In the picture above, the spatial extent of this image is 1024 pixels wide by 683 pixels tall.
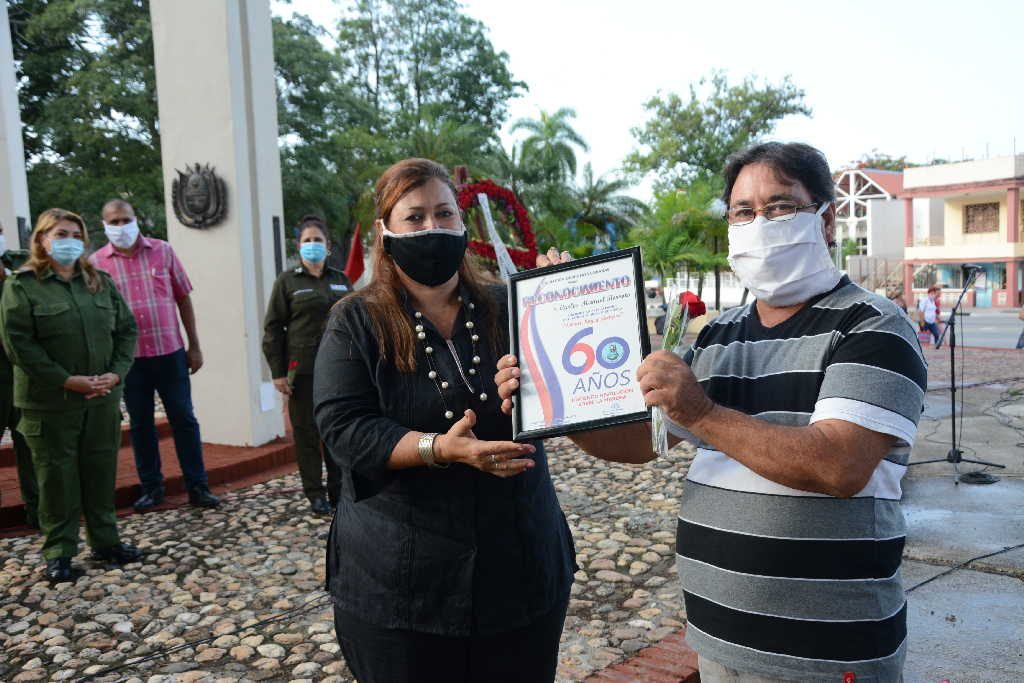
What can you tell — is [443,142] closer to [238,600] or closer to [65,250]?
[65,250]

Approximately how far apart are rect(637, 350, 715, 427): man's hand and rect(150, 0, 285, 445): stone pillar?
6609mm

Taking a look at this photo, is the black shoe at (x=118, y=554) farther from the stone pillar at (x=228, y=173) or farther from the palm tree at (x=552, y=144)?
the palm tree at (x=552, y=144)

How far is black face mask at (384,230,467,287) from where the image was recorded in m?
2.21

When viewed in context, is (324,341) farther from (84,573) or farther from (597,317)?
(84,573)

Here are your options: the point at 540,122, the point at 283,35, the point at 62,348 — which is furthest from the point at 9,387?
the point at 540,122

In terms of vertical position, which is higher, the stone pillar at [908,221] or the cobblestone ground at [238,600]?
the stone pillar at [908,221]

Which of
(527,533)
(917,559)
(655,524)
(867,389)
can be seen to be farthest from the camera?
(655,524)

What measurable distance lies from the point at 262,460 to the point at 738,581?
6.33m

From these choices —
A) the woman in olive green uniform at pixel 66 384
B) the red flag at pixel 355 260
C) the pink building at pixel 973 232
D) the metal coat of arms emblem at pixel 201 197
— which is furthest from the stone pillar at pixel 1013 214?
the woman in olive green uniform at pixel 66 384

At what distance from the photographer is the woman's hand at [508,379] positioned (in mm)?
1996

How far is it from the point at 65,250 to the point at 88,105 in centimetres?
1638

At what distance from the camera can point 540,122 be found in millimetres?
30328

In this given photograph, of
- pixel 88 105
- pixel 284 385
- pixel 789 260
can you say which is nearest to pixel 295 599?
pixel 284 385

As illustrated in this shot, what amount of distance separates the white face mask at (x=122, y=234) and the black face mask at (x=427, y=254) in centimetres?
456
